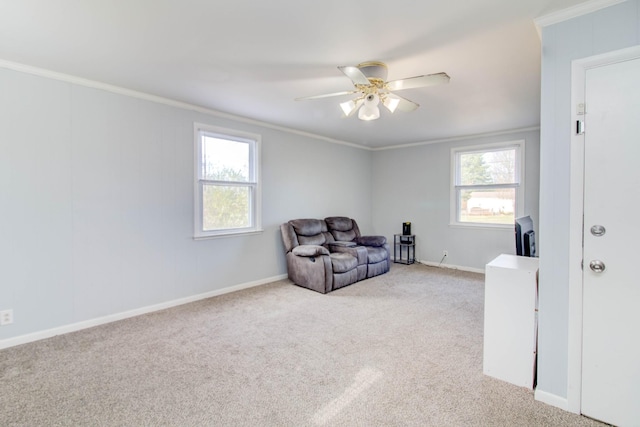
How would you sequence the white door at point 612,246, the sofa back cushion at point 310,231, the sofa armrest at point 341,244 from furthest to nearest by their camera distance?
1. the sofa armrest at point 341,244
2. the sofa back cushion at point 310,231
3. the white door at point 612,246

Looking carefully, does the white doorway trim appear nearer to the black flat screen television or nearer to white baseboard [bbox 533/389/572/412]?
white baseboard [bbox 533/389/572/412]

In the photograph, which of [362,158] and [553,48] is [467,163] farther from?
[553,48]

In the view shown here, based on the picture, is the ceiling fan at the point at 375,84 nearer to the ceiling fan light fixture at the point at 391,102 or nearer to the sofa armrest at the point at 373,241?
the ceiling fan light fixture at the point at 391,102

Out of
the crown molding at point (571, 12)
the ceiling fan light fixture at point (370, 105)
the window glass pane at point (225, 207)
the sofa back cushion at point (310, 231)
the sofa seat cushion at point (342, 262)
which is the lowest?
the sofa seat cushion at point (342, 262)

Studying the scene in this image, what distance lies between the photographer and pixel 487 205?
5.46m

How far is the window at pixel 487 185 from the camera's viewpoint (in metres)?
5.16

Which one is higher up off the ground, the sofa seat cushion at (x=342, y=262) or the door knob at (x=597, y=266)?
the door knob at (x=597, y=266)

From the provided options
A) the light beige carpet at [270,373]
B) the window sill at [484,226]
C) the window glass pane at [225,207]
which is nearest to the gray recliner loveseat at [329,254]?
the window glass pane at [225,207]

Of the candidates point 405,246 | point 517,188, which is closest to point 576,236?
point 517,188

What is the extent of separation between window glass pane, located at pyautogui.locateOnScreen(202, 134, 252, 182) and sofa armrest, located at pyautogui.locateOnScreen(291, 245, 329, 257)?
127 centimetres

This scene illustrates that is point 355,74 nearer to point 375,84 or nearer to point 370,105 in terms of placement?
point 375,84

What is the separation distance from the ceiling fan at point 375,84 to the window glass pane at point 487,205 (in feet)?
10.6

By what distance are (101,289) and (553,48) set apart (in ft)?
14.1

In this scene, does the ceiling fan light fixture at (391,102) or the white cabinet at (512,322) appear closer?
the white cabinet at (512,322)
